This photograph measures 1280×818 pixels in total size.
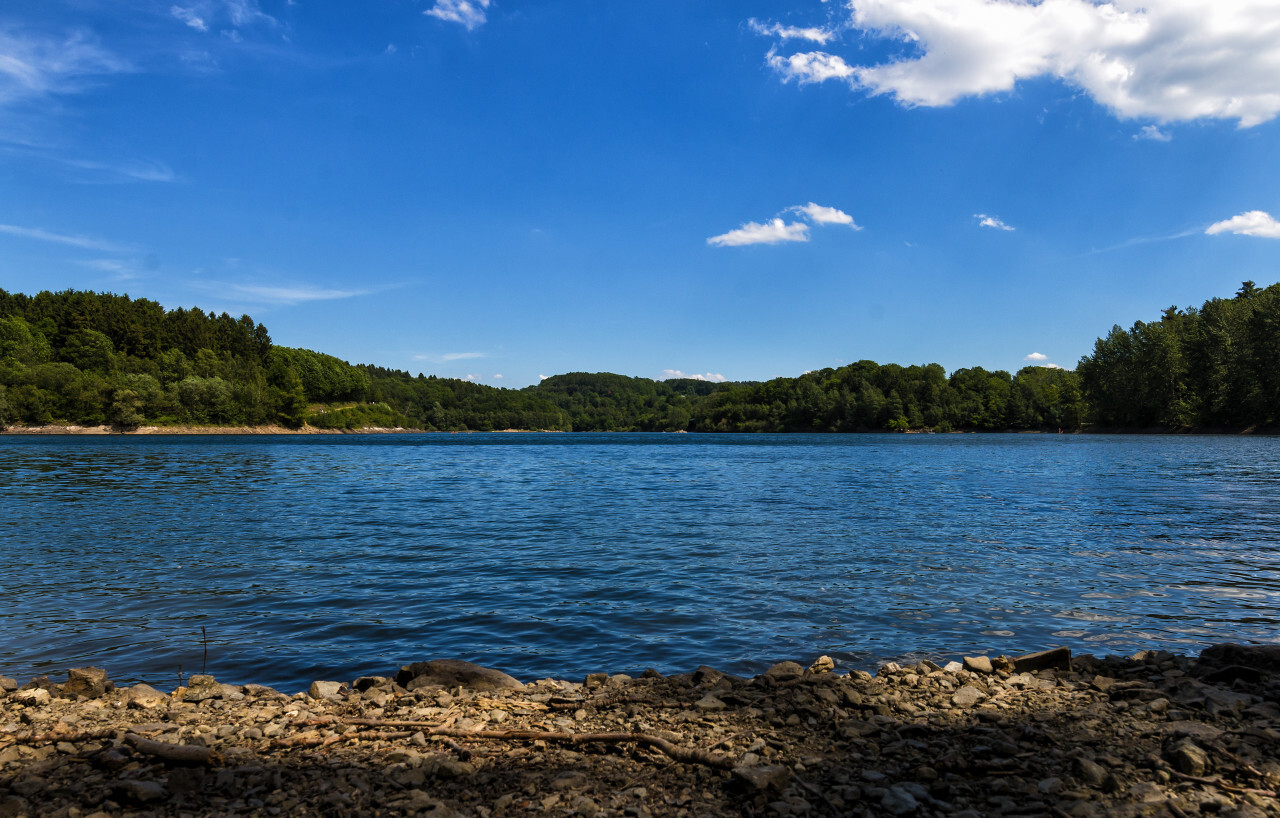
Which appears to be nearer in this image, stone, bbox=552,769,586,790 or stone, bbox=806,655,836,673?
stone, bbox=552,769,586,790

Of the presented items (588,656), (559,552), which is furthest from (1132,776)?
(559,552)

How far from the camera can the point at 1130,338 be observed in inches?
4764

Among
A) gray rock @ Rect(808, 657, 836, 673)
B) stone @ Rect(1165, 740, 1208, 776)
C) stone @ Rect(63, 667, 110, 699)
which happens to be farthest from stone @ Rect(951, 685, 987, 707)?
stone @ Rect(63, 667, 110, 699)

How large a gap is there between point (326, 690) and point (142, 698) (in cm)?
188

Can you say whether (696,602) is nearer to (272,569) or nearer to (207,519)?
(272,569)

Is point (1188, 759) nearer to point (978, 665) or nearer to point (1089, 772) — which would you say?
point (1089, 772)

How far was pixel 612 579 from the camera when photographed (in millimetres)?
14758

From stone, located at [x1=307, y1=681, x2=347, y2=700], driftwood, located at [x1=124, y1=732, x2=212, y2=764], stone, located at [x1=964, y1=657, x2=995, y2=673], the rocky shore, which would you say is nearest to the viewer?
the rocky shore

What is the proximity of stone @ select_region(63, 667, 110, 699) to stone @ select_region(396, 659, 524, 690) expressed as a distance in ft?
10.7

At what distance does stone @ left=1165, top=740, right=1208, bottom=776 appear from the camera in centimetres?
529

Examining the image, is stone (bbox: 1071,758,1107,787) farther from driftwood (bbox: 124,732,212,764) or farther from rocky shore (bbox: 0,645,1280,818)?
driftwood (bbox: 124,732,212,764)

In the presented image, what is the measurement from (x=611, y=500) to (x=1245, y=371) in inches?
4357

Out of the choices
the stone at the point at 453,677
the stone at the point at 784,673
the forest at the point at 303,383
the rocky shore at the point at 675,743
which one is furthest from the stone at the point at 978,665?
the forest at the point at 303,383

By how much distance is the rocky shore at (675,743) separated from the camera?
491 centimetres
